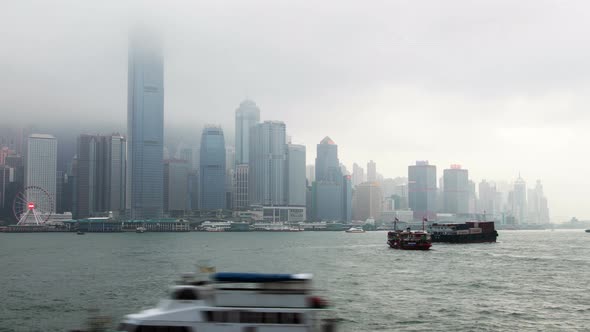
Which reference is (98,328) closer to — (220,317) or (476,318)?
(220,317)

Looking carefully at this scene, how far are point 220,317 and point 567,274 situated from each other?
227 ft

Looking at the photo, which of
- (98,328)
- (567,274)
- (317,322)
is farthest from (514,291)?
(98,328)

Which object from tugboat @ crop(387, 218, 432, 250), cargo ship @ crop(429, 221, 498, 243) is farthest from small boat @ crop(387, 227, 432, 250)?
cargo ship @ crop(429, 221, 498, 243)

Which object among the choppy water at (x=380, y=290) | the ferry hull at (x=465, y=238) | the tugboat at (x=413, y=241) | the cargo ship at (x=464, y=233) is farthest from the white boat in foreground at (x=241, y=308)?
the cargo ship at (x=464, y=233)

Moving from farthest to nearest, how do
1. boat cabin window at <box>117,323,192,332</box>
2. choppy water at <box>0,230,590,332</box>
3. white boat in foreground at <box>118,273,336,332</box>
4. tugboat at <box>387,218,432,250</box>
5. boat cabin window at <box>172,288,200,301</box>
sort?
tugboat at <box>387,218,432,250</box>, choppy water at <box>0,230,590,332</box>, boat cabin window at <box>172,288,200,301</box>, white boat in foreground at <box>118,273,336,332</box>, boat cabin window at <box>117,323,192,332</box>

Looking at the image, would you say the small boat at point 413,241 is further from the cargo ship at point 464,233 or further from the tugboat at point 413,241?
the cargo ship at point 464,233

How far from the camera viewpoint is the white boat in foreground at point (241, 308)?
26.2 meters

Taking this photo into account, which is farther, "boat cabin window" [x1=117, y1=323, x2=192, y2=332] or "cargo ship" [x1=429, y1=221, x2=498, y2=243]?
"cargo ship" [x1=429, y1=221, x2=498, y2=243]

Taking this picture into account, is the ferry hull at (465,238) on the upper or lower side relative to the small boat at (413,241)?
lower

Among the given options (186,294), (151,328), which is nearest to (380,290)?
(186,294)

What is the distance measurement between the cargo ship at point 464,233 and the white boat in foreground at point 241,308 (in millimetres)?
156990

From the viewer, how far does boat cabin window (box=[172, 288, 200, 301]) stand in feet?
88.0

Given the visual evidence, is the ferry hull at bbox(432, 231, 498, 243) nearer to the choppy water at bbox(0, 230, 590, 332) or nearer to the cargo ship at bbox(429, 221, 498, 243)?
the cargo ship at bbox(429, 221, 498, 243)

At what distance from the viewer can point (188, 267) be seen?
92.7m
